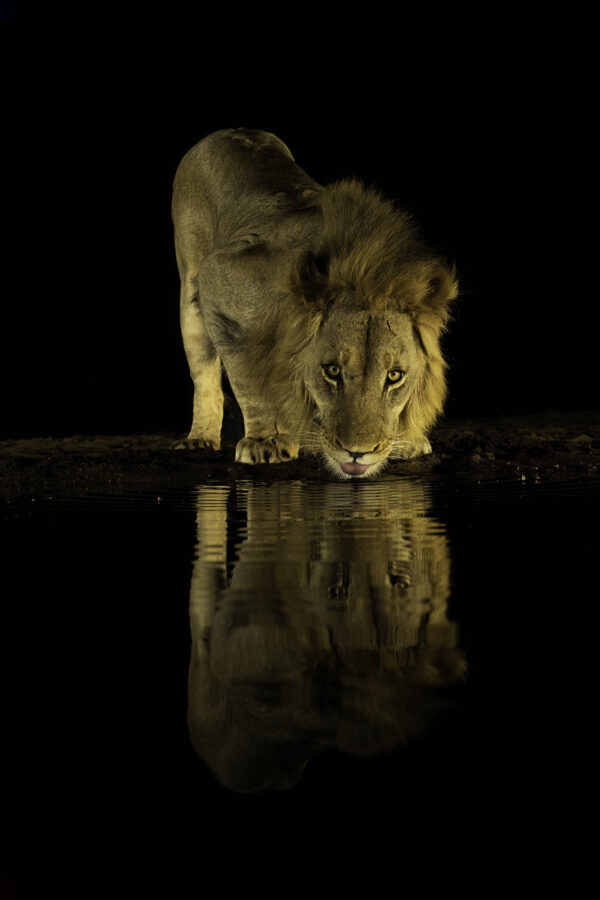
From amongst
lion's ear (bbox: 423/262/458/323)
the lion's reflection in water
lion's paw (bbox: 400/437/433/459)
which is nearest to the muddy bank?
lion's paw (bbox: 400/437/433/459)

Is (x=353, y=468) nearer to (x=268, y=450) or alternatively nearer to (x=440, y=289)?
(x=268, y=450)

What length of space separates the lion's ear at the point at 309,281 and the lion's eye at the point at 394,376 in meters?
0.54

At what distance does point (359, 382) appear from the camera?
5273 millimetres

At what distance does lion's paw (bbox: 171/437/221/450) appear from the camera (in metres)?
7.02

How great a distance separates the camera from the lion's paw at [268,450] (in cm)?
596

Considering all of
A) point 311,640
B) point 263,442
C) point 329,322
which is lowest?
point 311,640

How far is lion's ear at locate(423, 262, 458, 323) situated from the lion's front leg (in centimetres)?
100

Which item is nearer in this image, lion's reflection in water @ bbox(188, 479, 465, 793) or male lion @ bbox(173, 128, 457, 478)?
lion's reflection in water @ bbox(188, 479, 465, 793)

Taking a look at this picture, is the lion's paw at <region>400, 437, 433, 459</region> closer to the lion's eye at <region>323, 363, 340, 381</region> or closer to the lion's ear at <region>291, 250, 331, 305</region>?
the lion's eye at <region>323, 363, 340, 381</region>

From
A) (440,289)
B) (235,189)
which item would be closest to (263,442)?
(440,289)

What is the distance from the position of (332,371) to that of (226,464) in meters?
0.90

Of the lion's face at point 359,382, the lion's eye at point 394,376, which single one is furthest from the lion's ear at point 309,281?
the lion's eye at point 394,376

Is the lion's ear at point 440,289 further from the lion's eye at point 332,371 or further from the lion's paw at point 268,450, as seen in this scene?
the lion's paw at point 268,450

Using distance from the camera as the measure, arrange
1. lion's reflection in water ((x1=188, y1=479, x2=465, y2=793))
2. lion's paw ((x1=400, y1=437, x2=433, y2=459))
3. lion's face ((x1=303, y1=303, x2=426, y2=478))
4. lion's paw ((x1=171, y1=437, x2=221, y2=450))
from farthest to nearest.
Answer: lion's paw ((x1=171, y1=437, x2=221, y2=450)) → lion's paw ((x1=400, y1=437, x2=433, y2=459)) → lion's face ((x1=303, y1=303, x2=426, y2=478)) → lion's reflection in water ((x1=188, y1=479, x2=465, y2=793))
